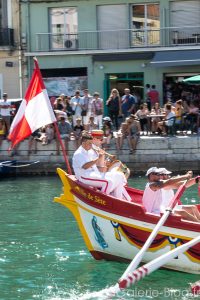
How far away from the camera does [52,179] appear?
2784cm

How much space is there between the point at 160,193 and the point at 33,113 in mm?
2894

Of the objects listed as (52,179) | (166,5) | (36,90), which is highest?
(166,5)

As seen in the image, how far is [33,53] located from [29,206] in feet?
55.1

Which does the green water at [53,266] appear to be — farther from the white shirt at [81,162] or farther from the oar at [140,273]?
the white shirt at [81,162]

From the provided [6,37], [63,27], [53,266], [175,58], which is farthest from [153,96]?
[53,266]

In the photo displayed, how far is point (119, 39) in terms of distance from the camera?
37250mm

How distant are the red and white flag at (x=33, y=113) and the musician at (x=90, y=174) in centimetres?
87

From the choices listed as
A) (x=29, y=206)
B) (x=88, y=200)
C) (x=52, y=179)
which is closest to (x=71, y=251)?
(x=88, y=200)

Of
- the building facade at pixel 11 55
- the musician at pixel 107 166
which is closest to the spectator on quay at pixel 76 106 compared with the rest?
the building facade at pixel 11 55

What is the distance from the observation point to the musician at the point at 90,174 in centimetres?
1456

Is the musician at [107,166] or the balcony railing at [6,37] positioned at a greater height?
the balcony railing at [6,37]

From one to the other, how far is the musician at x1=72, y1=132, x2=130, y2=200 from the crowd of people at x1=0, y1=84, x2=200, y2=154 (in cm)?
1282

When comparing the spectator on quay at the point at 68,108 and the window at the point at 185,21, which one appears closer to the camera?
the spectator on quay at the point at 68,108

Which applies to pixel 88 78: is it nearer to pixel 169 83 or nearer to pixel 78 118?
pixel 169 83
